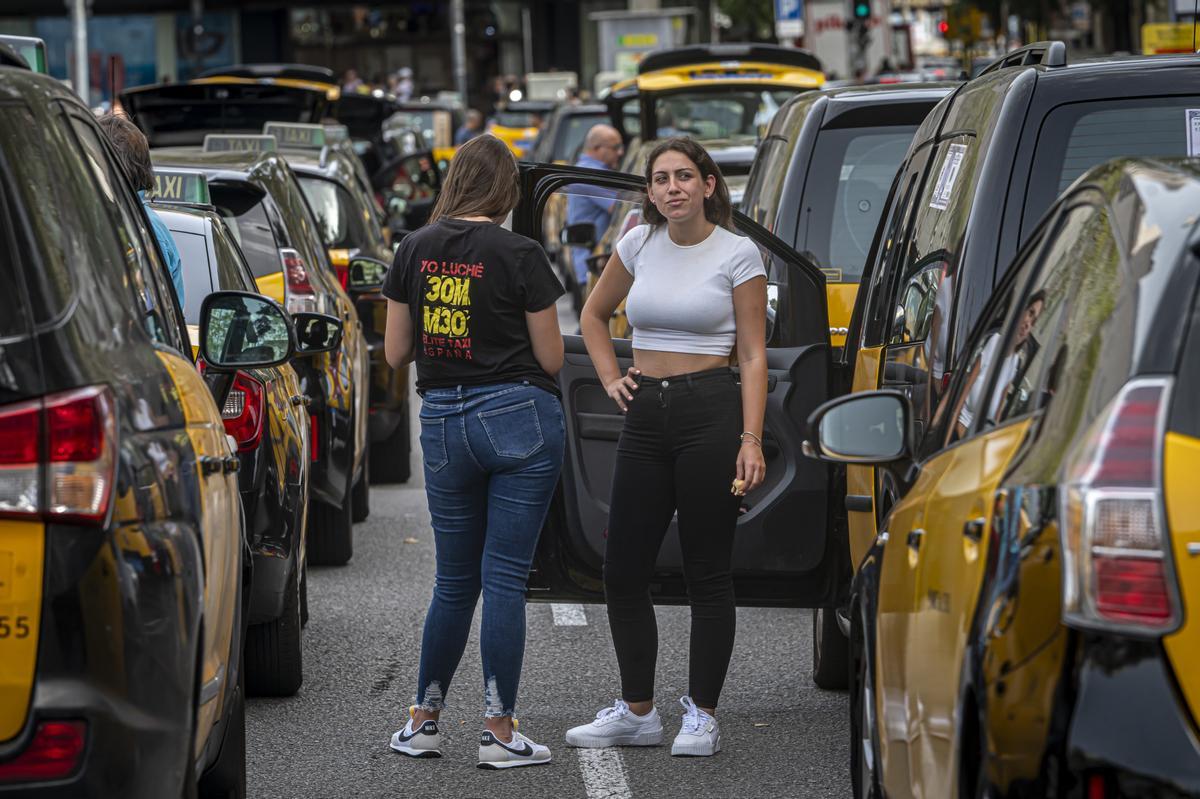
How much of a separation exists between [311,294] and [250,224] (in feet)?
1.29

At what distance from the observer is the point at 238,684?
4676mm

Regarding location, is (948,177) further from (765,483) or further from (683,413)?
(765,483)

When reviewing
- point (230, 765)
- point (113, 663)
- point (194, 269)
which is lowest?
point (230, 765)

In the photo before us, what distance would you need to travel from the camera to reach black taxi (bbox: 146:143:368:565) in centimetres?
845

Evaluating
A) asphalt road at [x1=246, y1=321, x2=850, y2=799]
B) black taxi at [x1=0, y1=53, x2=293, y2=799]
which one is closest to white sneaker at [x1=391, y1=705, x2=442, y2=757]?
asphalt road at [x1=246, y1=321, x2=850, y2=799]

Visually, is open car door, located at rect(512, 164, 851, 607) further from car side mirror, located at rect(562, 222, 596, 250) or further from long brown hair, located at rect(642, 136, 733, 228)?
car side mirror, located at rect(562, 222, 596, 250)

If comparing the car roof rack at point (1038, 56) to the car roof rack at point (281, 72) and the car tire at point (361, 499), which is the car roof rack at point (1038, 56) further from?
the car roof rack at point (281, 72)

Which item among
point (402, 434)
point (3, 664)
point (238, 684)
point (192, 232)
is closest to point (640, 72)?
point (402, 434)

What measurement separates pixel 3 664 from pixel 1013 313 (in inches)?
68.5

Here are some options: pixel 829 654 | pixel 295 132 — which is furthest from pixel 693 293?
pixel 295 132

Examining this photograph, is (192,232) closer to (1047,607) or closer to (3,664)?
(3,664)

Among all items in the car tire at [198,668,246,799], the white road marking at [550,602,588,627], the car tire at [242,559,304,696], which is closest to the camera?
the car tire at [198,668,246,799]

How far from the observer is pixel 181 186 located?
27.7 ft

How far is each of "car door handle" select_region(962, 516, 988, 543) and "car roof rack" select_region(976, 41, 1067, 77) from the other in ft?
7.72
